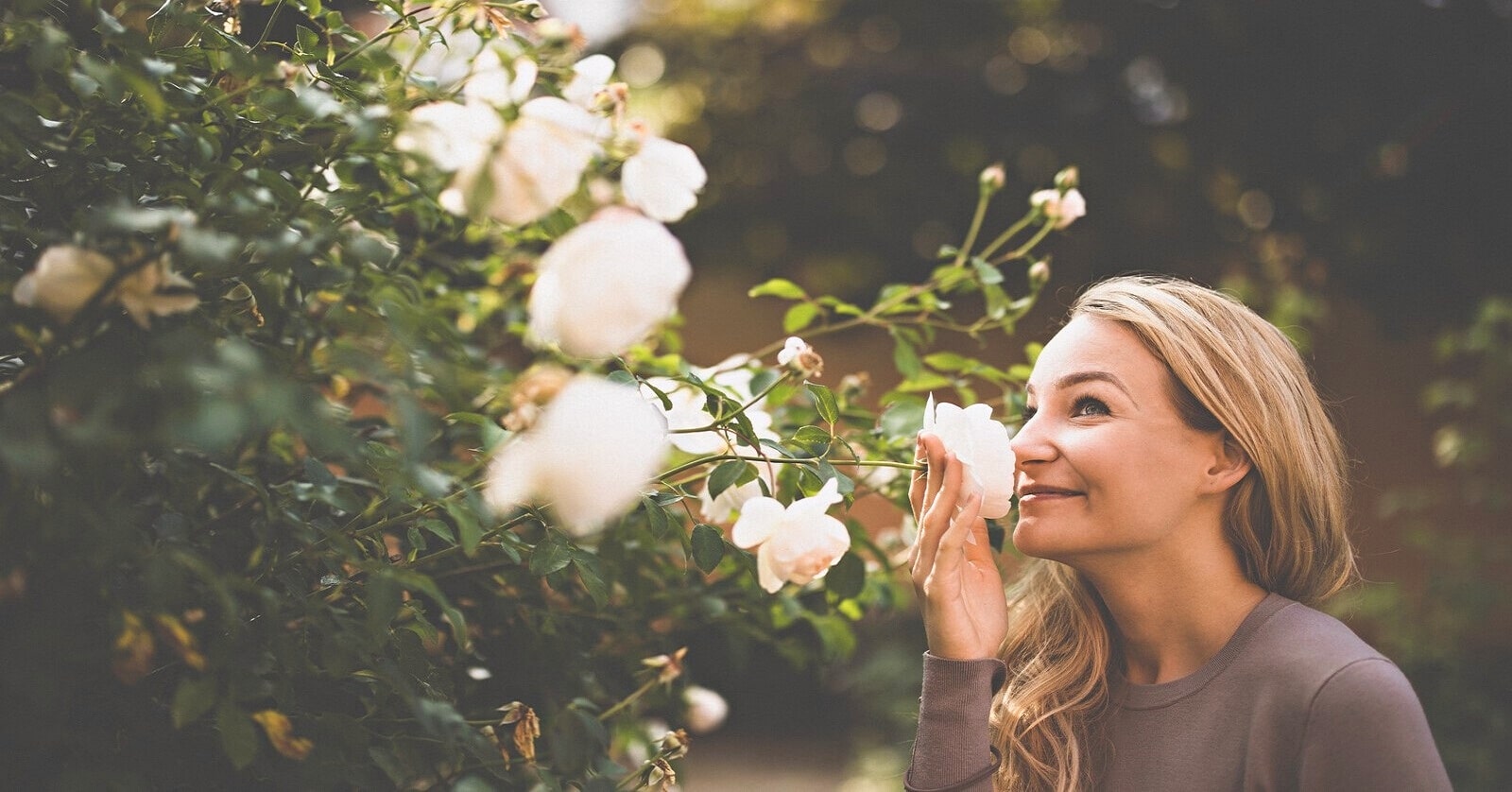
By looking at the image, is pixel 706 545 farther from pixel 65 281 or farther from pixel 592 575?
pixel 65 281

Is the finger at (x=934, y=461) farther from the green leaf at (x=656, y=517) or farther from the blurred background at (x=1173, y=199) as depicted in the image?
the blurred background at (x=1173, y=199)

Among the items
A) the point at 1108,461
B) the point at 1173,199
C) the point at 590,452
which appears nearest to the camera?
the point at 590,452

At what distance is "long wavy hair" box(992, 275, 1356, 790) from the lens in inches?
50.5

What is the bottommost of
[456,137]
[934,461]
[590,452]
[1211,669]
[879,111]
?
[879,111]

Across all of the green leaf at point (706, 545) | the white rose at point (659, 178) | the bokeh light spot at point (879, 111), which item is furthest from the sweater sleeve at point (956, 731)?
the bokeh light spot at point (879, 111)

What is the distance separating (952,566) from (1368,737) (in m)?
0.44

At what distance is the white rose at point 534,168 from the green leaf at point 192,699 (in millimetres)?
370

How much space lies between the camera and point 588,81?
881 mm

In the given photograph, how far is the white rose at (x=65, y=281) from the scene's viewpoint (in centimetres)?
58

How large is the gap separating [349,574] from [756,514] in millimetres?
385

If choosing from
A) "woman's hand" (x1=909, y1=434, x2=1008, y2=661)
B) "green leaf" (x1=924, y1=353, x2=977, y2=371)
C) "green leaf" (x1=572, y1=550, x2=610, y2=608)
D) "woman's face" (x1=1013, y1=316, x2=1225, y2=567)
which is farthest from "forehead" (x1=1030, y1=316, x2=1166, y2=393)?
"green leaf" (x1=572, y1=550, x2=610, y2=608)

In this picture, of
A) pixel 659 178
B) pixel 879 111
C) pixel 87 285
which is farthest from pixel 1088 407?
pixel 879 111

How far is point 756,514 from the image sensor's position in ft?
3.03

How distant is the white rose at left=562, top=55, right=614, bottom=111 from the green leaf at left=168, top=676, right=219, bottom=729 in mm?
520
